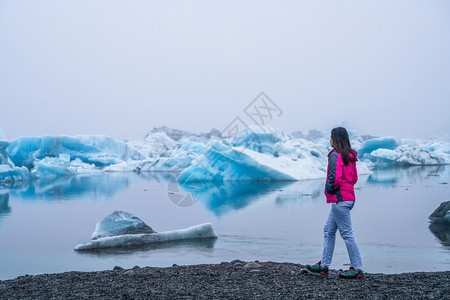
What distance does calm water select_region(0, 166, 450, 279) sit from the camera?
4.91 meters

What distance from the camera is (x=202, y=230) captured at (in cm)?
618

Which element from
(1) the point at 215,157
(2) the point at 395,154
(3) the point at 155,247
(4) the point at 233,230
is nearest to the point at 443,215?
(4) the point at 233,230

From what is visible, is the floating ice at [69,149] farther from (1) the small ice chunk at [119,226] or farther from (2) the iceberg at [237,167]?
(1) the small ice chunk at [119,226]

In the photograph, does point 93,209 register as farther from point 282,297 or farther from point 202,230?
point 282,297

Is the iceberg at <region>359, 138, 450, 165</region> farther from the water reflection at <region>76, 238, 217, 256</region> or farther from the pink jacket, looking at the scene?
the pink jacket

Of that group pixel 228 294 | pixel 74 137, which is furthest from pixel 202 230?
pixel 74 137

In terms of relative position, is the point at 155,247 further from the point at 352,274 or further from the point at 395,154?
the point at 395,154

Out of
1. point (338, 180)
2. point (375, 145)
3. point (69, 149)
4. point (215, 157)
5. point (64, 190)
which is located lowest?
point (64, 190)

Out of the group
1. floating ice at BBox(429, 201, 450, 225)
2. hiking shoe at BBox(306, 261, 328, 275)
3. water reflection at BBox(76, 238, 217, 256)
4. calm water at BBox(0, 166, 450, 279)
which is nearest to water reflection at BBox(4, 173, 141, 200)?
calm water at BBox(0, 166, 450, 279)

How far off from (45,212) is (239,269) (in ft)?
25.1

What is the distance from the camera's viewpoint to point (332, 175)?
3.23 m

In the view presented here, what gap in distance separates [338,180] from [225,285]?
3.47 ft

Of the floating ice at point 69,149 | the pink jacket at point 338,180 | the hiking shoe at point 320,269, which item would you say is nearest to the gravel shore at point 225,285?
the hiking shoe at point 320,269

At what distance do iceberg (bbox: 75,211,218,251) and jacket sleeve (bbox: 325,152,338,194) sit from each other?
3.22 meters
